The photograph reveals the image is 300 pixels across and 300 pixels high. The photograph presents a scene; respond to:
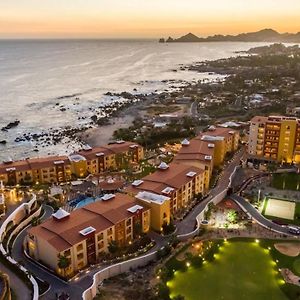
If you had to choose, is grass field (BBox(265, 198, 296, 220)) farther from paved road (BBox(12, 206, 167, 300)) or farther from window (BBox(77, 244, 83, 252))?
window (BBox(77, 244, 83, 252))

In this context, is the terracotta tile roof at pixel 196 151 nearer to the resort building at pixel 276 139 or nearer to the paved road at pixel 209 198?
the paved road at pixel 209 198

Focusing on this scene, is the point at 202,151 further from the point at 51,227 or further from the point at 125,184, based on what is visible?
the point at 51,227

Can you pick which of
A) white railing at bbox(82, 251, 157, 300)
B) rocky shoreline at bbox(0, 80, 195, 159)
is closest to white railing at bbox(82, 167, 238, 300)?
white railing at bbox(82, 251, 157, 300)

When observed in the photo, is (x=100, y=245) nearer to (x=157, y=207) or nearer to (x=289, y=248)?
(x=157, y=207)

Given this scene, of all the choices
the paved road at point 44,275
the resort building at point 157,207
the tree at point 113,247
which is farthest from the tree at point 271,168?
the paved road at point 44,275

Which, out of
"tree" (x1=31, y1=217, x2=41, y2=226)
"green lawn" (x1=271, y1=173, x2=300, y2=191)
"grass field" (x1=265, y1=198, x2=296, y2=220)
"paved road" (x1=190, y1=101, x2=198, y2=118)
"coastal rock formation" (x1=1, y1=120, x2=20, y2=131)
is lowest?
"coastal rock formation" (x1=1, y1=120, x2=20, y2=131)

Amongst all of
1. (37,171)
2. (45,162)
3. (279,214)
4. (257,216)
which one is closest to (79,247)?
(257,216)
